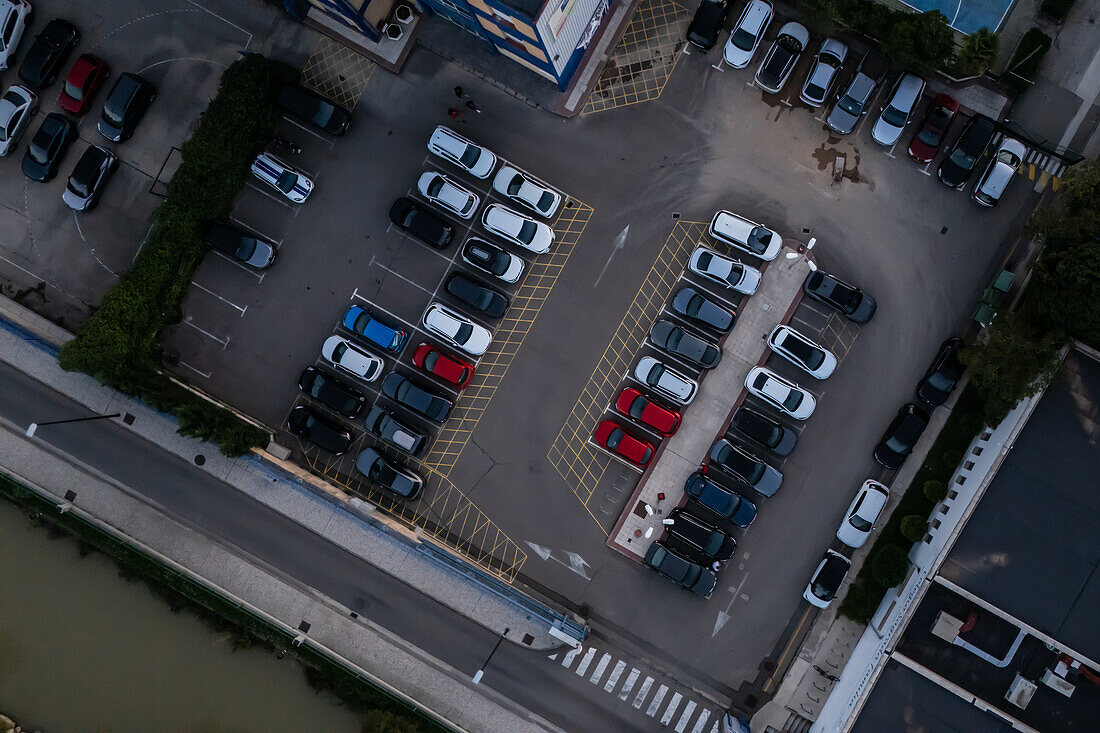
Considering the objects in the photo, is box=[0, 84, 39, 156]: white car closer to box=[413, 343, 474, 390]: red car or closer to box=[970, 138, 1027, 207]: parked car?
box=[413, 343, 474, 390]: red car

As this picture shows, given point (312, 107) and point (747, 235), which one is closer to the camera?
point (747, 235)

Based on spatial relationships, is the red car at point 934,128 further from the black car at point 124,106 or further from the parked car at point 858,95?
the black car at point 124,106

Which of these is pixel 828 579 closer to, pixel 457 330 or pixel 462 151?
pixel 457 330

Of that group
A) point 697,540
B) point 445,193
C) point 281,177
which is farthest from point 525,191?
point 697,540

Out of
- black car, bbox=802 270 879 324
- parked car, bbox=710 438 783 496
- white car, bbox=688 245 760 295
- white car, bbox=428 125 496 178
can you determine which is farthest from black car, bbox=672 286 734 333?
white car, bbox=428 125 496 178

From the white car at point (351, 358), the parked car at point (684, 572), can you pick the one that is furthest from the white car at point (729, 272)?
the white car at point (351, 358)
